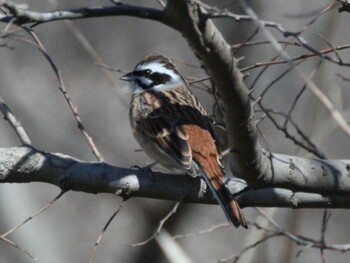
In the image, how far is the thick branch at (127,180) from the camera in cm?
385

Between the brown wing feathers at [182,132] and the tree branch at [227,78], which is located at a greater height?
the tree branch at [227,78]

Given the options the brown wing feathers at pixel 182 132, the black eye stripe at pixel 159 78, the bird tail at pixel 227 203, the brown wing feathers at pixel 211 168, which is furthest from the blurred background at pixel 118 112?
the bird tail at pixel 227 203

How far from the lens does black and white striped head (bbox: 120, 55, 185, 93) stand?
549 centimetres

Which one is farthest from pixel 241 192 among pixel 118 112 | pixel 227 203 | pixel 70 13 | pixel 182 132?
pixel 118 112

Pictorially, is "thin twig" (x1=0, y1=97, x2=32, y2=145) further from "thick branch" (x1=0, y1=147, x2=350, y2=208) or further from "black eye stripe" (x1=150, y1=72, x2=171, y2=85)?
"black eye stripe" (x1=150, y1=72, x2=171, y2=85)

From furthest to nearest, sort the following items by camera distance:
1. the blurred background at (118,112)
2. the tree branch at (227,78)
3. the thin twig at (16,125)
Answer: the blurred background at (118,112)
the thin twig at (16,125)
the tree branch at (227,78)

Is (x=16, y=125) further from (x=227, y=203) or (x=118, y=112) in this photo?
(x=118, y=112)

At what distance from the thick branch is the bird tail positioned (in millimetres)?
48

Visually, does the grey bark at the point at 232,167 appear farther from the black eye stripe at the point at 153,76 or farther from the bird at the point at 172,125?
the black eye stripe at the point at 153,76

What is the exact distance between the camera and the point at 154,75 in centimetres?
552

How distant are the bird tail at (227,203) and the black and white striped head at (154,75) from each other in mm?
1404

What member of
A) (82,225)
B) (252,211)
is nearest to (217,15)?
(252,211)

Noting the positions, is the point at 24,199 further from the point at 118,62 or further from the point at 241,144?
the point at 241,144

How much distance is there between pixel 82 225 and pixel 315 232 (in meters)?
2.99
